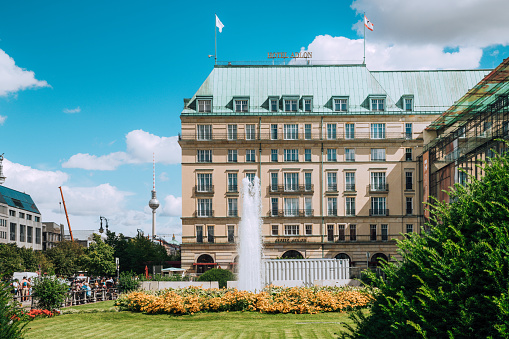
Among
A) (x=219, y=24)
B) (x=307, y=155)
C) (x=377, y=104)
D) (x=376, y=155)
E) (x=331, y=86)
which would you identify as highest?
(x=219, y=24)

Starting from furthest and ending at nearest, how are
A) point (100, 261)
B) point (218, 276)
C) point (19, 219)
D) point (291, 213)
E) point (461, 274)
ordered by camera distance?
point (19, 219)
point (291, 213)
point (100, 261)
point (218, 276)
point (461, 274)

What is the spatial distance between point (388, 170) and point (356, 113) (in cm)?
840

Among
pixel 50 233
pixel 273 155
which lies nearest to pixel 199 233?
pixel 273 155

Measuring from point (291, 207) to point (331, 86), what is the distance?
1768cm

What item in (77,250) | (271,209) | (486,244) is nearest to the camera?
(486,244)

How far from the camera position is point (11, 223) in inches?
3981

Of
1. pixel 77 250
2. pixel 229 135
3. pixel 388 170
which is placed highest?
pixel 229 135

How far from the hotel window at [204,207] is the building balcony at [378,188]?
67.5 ft

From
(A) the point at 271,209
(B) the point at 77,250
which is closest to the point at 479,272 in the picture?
(A) the point at 271,209

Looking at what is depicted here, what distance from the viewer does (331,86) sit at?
244 ft

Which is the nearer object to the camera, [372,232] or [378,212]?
[372,232]

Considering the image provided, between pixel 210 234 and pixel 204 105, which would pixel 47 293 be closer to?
pixel 210 234

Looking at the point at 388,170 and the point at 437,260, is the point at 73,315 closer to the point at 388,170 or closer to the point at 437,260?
the point at 437,260

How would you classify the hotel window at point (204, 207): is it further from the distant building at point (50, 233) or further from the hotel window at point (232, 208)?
the distant building at point (50, 233)
